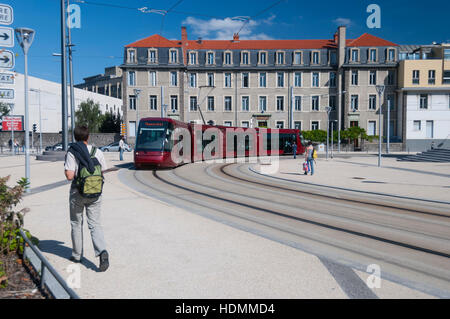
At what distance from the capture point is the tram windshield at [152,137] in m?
19.5

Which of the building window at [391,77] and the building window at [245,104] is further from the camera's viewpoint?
the building window at [245,104]

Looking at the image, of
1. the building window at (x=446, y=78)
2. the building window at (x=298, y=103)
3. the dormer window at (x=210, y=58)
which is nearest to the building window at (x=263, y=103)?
the building window at (x=298, y=103)

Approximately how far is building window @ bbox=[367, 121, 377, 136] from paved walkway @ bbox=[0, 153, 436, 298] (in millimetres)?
49016

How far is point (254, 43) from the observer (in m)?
55.1

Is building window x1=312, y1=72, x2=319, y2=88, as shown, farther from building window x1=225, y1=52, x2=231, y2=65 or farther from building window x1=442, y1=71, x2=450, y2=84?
building window x1=442, y1=71, x2=450, y2=84

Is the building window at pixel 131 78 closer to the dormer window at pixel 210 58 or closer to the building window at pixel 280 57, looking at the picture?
the dormer window at pixel 210 58

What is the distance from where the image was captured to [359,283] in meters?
4.66

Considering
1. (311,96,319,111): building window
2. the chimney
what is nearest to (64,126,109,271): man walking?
(311,96,319,111): building window

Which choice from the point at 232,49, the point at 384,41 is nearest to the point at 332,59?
the point at 384,41

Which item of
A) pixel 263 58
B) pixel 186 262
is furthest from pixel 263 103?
pixel 186 262

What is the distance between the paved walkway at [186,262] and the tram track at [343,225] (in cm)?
55
